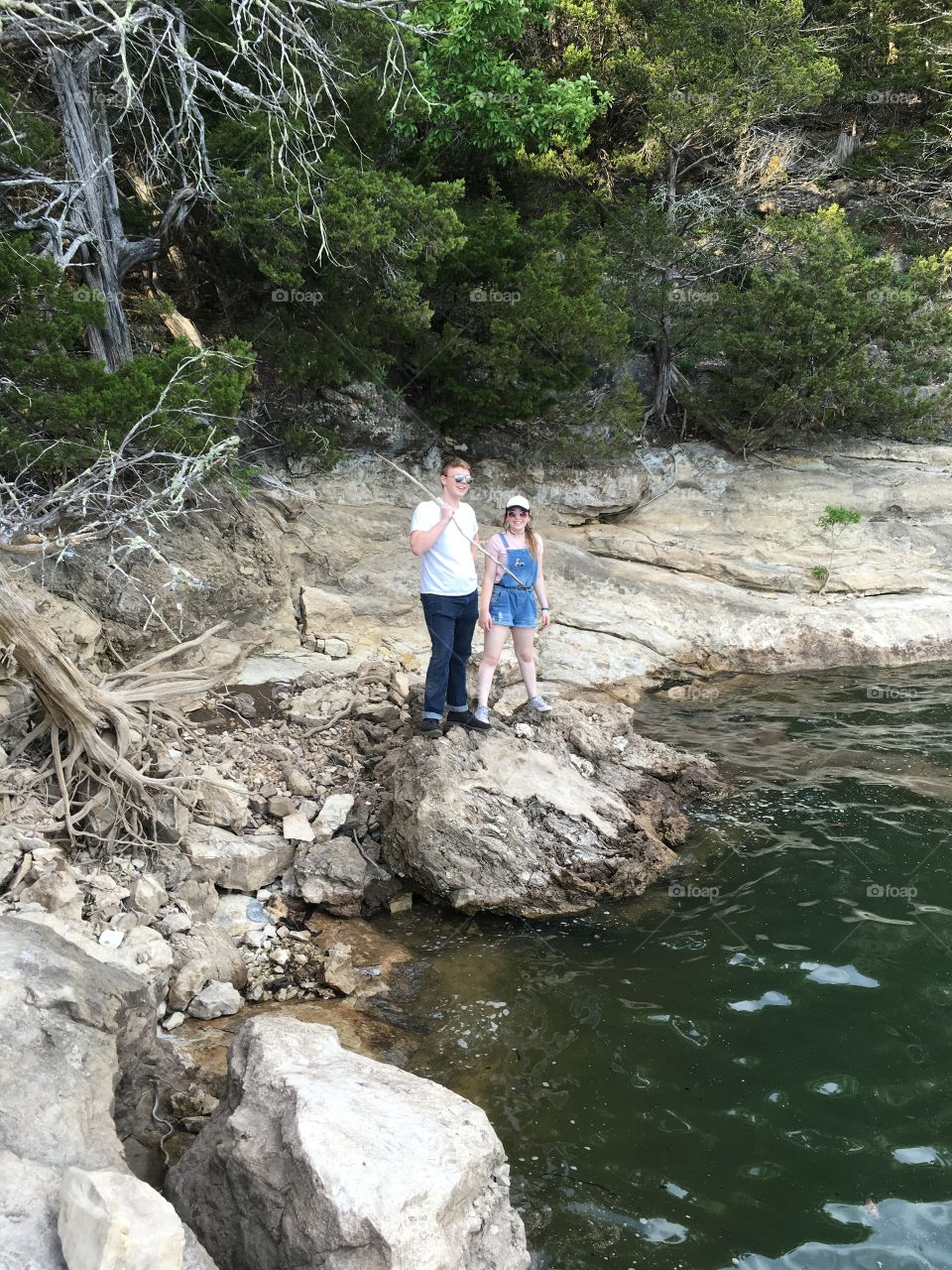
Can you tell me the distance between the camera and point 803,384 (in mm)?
12688

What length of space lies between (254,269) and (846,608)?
8.25 metres

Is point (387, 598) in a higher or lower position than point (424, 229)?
lower

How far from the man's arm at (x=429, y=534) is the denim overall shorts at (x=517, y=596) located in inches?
31.1

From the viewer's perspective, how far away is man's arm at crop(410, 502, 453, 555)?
5.92m

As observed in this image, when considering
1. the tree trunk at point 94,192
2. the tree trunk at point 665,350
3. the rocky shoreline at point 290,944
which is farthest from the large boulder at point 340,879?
the tree trunk at point 665,350

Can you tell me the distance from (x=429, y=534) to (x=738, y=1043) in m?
3.46

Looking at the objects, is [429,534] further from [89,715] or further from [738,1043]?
[738,1043]

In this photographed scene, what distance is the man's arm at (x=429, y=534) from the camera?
19.4 ft

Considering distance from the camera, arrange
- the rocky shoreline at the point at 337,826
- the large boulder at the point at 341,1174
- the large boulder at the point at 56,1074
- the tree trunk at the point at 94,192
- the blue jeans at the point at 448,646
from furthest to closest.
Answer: the tree trunk at the point at 94,192
the blue jeans at the point at 448,646
the rocky shoreline at the point at 337,826
the large boulder at the point at 341,1174
the large boulder at the point at 56,1074

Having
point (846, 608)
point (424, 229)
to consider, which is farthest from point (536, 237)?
point (846, 608)

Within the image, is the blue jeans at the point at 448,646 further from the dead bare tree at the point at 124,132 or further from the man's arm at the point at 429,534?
the dead bare tree at the point at 124,132

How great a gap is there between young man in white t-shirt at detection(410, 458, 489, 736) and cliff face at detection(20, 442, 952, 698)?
2227 millimetres

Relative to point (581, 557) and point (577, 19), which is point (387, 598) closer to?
Result: point (581, 557)

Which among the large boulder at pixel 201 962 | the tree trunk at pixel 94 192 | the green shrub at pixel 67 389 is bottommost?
the large boulder at pixel 201 962
